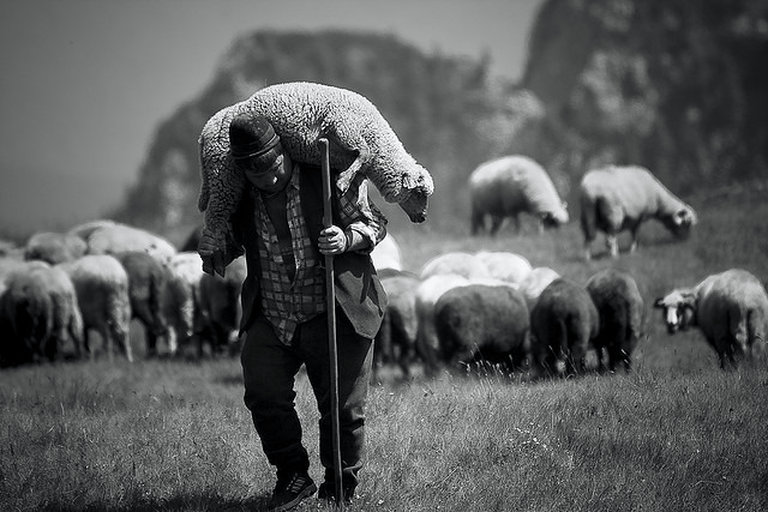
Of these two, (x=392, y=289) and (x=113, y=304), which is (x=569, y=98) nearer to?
(x=113, y=304)

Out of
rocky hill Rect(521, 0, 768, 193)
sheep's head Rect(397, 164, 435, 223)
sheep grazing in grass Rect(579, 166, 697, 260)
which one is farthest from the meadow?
rocky hill Rect(521, 0, 768, 193)

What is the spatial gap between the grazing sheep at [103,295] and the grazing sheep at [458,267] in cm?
457

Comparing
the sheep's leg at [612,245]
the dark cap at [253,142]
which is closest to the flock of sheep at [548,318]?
the sheep's leg at [612,245]

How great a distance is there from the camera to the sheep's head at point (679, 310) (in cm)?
1149

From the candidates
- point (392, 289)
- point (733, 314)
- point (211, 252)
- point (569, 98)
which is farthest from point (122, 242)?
point (569, 98)

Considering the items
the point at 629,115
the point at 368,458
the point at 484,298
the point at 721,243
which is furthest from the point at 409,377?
the point at 629,115

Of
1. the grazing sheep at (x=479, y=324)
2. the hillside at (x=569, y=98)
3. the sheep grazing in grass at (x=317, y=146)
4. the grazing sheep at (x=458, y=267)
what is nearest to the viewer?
the sheep grazing in grass at (x=317, y=146)

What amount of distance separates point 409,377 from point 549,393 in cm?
346

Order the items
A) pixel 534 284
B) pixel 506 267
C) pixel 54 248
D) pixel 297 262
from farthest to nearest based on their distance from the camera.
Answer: pixel 54 248 < pixel 506 267 < pixel 534 284 < pixel 297 262

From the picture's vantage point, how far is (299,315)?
544 centimetres

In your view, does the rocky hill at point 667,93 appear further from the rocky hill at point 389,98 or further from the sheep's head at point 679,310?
the sheep's head at point 679,310

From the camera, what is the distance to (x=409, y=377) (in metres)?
11.4

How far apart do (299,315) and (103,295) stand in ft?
31.6

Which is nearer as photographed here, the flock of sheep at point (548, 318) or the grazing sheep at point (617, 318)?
the flock of sheep at point (548, 318)
